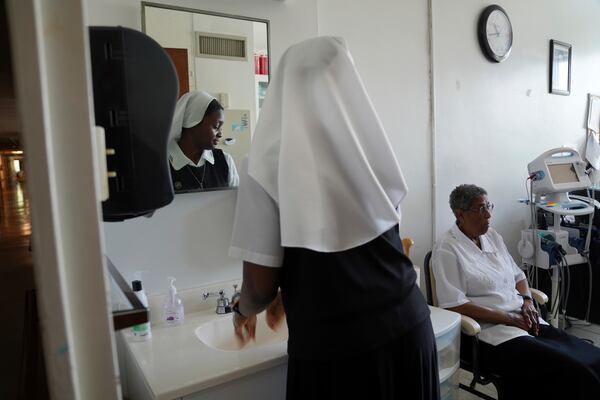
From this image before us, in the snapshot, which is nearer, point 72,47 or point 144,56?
point 72,47

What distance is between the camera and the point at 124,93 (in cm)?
64

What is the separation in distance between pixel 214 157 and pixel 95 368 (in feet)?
4.01

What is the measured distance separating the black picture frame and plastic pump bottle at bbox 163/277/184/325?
3147 mm

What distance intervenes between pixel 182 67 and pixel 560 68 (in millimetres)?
3079

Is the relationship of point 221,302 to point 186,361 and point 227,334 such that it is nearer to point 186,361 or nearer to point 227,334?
point 227,334

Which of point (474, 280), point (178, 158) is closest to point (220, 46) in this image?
point (178, 158)

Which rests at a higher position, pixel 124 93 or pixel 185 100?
pixel 185 100

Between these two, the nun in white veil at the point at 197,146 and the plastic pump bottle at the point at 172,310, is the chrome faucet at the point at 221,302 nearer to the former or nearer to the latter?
the plastic pump bottle at the point at 172,310

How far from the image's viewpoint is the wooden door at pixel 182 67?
147 centimetres

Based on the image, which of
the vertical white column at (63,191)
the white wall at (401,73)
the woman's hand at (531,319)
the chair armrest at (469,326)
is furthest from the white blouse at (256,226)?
the woman's hand at (531,319)

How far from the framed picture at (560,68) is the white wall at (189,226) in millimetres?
2323

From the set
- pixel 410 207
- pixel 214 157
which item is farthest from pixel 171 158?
pixel 410 207

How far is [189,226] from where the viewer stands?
1.56m

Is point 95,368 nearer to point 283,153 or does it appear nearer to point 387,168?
point 283,153
